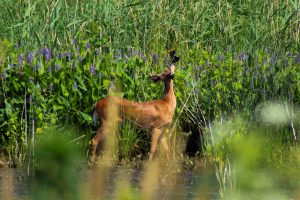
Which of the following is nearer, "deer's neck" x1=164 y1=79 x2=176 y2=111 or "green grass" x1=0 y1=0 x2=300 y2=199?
"green grass" x1=0 y1=0 x2=300 y2=199

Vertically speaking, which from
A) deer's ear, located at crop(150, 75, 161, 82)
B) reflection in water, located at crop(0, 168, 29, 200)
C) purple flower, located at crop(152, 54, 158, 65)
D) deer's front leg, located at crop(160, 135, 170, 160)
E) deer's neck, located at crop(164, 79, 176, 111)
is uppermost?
deer's ear, located at crop(150, 75, 161, 82)

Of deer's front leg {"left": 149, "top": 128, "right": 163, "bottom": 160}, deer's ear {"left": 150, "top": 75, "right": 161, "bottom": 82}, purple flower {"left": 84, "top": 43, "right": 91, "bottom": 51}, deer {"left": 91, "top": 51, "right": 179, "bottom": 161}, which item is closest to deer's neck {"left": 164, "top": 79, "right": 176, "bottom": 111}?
deer {"left": 91, "top": 51, "right": 179, "bottom": 161}

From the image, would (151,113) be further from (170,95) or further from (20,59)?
(20,59)

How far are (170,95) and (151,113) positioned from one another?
254mm

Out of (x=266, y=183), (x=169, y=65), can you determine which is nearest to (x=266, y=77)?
(x=169, y=65)

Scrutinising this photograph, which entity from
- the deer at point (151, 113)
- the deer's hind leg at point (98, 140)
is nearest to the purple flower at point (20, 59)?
the deer at point (151, 113)

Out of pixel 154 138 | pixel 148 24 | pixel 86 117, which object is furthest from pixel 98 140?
pixel 148 24

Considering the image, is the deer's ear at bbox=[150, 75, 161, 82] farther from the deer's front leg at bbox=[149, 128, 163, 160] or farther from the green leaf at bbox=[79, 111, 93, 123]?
the green leaf at bbox=[79, 111, 93, 123]

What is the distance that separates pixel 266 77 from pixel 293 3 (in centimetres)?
250

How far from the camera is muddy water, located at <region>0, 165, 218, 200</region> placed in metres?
6.52

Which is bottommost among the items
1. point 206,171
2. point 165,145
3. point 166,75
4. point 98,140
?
point 165,145

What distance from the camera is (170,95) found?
8.24 m

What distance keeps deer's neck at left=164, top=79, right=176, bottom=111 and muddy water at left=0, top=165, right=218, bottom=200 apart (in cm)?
79

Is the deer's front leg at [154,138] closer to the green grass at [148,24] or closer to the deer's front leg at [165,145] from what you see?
the deer's front leg at [165,145]
